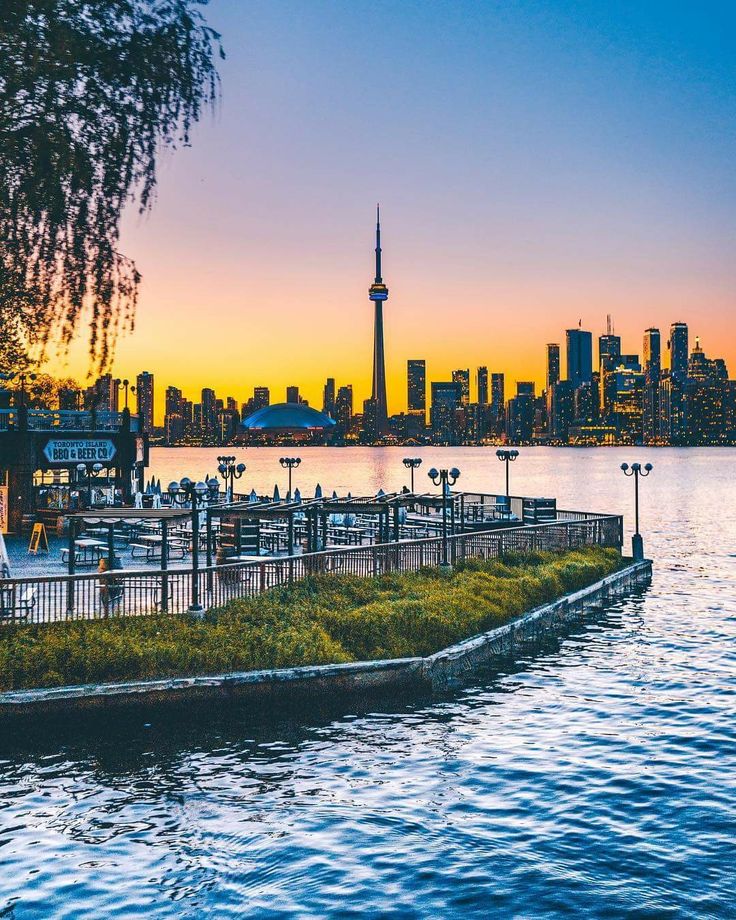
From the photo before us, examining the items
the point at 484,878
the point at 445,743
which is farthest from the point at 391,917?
the point at 445,743

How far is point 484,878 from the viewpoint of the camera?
11.8 metres

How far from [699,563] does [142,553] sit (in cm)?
3126

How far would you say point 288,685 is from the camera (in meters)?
18.7

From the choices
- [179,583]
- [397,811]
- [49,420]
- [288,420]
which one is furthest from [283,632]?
[288,420]

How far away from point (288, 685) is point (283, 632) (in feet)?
5.20

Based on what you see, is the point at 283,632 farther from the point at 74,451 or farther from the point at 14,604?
the point at 74,451

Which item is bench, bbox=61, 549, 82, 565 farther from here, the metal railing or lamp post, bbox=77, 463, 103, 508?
the metal railing

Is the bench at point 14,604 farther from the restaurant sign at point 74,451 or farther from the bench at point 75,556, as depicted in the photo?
the restaurant sign at point 74,451

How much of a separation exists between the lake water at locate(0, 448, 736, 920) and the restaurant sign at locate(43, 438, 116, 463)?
24.6 metres

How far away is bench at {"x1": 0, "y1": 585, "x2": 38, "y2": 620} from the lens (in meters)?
18.7

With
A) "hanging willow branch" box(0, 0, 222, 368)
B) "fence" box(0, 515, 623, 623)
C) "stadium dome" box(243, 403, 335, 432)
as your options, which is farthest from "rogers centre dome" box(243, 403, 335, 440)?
"hanging willow branch" box(0, 0, 222, 368)

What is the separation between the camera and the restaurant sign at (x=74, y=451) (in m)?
39.4

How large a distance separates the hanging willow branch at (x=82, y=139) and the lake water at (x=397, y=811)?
7.75 meters

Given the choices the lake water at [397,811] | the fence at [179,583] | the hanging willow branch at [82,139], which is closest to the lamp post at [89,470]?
the fence at [179,583]
